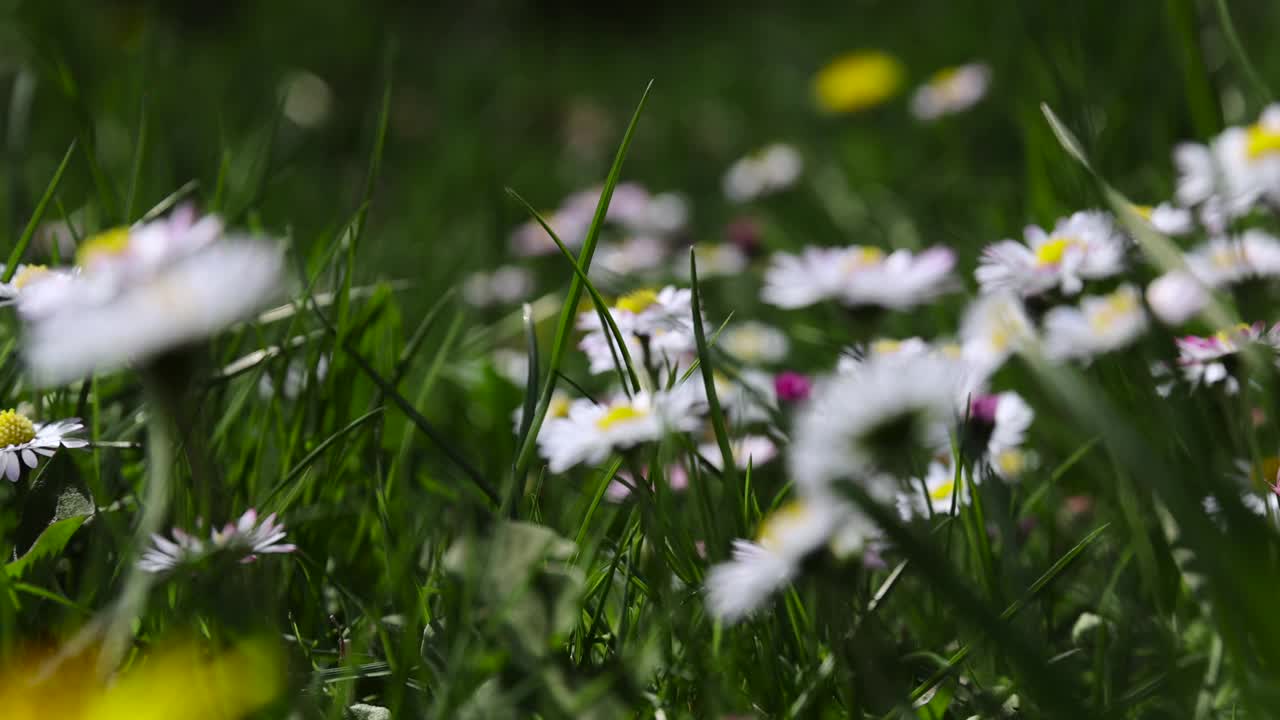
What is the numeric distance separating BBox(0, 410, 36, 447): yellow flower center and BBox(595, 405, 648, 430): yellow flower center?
349mm

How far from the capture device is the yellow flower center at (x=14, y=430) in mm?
639

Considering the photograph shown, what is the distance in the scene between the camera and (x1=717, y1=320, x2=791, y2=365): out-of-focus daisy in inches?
48.9

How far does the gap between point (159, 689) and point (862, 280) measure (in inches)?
17.6

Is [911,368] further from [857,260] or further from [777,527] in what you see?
[857,260]

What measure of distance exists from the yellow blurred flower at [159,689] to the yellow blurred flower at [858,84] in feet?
6.67

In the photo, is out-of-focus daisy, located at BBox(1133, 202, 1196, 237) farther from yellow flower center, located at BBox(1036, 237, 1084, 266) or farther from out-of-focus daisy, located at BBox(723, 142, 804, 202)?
out-of-focus daisy, located at BBox(723, 142, 804, 202)

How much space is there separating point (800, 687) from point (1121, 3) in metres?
1.62

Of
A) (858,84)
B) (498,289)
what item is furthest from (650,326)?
(858,84)

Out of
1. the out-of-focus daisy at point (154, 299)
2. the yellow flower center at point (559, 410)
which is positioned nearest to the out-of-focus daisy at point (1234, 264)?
the yellow flower center at point (559, 410)

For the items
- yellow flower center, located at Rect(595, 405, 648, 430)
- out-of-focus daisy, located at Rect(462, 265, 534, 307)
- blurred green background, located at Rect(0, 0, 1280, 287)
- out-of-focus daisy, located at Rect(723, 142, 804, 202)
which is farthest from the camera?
out-of-focus daisy, located at Rect(723, 142, 804, 202)

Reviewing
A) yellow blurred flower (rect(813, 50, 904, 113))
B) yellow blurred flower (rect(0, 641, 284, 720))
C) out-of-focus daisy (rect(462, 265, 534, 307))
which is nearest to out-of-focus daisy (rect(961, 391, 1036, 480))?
yellow blurred flower (rect(0, 641, 284, 720))

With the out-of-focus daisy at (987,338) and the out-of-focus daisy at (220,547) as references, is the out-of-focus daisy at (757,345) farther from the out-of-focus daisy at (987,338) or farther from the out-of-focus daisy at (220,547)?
the out-of-focus daisy at (220,547)

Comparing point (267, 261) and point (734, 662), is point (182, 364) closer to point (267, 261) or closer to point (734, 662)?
point (267, 261)

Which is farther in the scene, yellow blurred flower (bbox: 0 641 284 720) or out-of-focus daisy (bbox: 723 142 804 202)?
out-of-focus daisy (bbox: 723 142 804 202)
